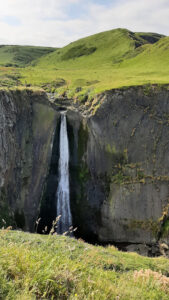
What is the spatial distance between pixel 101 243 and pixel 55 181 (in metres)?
9.50

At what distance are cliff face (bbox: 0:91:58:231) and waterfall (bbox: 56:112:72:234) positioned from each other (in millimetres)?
1691

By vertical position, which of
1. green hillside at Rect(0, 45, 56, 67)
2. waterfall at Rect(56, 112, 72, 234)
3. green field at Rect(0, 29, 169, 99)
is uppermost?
green hillside at Rect(0, 45, 56, 67)

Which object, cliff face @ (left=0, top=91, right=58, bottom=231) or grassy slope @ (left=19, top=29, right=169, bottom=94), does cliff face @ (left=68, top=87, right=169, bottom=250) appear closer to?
cliff face @ (left=0, top=91, right=58, bottom=231)

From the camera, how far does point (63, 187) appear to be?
2942 centimetres

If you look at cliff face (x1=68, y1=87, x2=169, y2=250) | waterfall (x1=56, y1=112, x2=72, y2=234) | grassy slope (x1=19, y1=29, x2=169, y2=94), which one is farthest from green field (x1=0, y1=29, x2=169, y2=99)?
cliff face (x1=68, y1=87, x2=169, y2=250)

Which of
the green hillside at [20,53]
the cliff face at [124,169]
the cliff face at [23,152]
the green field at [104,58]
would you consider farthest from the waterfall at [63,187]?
the green hillside at [20,53]

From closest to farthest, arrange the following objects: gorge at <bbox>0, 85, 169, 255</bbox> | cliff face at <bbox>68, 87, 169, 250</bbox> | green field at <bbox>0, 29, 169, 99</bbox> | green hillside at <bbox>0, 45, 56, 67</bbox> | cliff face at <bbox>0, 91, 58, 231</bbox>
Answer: cliff face at <bbox>0, 91, 58, 231</bbox> → gorge at <bbox>0, 85, 169, 255</bbox> → cliff face at <bbox>68, 87, 169, 250</bbox> → green field at <bbox>0, 29, 169, 99</bbox> → green hillside at <bbox>0, 45, 56, 67</bbox>

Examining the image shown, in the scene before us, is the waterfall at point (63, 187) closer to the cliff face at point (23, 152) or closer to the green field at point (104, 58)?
the cliff face at point (23, 152)

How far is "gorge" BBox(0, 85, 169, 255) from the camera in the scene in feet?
88.5

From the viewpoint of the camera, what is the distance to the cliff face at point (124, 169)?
27.4 m

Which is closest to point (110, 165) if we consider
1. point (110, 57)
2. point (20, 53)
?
point (110, 57)

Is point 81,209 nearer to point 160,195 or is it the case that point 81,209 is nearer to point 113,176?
point 113,176

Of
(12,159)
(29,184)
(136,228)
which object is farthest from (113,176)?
(12,159)

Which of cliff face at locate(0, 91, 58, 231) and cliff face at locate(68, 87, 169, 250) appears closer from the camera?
cliff face at locate(0, 91, 58, 231)
